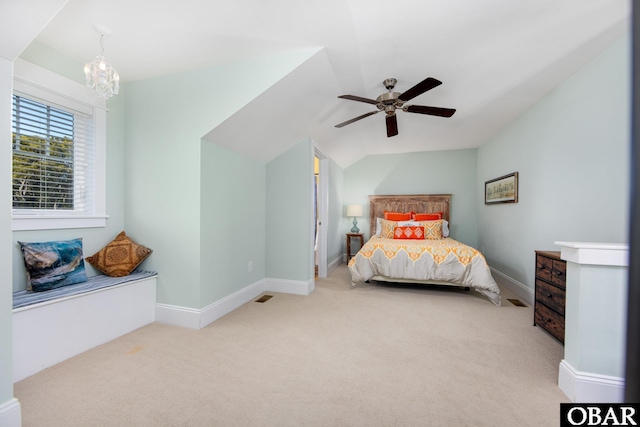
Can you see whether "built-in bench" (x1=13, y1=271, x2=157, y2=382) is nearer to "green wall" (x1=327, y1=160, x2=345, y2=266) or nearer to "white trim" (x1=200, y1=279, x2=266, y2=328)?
"white trim" (x1=200, y1=279, x2=266, y2=328)

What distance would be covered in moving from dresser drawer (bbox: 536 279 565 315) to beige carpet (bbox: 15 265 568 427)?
0.97 ft

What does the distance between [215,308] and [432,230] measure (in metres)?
3.57

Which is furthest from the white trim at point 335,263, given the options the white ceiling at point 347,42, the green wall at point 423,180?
the white ceiling at point 347,42

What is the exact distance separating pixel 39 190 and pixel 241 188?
1.63 m

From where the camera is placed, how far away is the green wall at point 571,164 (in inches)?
87.0

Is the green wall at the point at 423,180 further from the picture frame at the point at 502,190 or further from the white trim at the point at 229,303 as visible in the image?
the white trim at the point at 229,303

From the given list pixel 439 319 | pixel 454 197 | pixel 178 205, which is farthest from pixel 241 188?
pixel 454 197

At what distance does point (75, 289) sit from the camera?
216cm

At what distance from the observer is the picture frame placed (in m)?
3.78

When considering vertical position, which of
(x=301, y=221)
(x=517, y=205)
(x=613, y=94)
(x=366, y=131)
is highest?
(x=366, y=131)

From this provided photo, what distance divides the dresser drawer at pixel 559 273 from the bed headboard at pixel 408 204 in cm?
316

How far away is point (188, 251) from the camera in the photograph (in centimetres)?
263

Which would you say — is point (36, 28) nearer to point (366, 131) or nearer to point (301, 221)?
point (301, 221)

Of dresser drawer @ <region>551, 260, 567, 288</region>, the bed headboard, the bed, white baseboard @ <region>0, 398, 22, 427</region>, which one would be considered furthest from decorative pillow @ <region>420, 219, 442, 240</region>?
white baseboard @ <region>0, 398, 22, 427</region>
